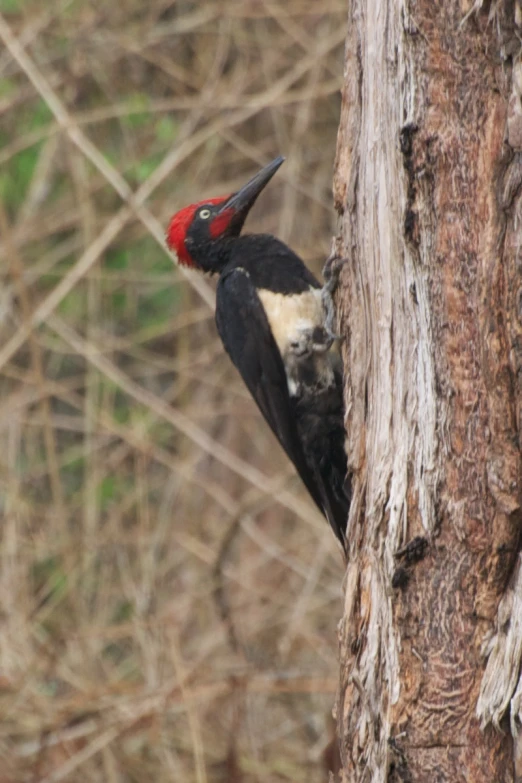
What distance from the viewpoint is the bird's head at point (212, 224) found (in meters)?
4.11

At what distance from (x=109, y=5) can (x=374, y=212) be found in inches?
168

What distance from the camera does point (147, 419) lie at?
6.28m

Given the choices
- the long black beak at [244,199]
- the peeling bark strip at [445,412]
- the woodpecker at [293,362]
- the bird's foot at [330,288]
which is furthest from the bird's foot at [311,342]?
the peeling bark strip at [445,412]

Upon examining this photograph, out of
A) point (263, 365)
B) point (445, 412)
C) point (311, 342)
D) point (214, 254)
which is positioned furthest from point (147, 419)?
point (445, 412)

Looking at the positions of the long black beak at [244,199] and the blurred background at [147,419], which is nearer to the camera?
the long black beak at [244,199]

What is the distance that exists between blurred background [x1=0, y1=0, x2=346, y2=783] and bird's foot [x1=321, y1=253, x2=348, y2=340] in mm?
1747

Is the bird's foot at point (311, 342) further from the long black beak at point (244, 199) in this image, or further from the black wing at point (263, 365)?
the long black beak at point (244, 199)

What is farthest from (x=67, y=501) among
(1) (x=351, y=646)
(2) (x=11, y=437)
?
(1) (x=351, y=646)

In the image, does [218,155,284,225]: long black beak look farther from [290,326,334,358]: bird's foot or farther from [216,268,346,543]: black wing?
[290,326,334,358]: bird's foot

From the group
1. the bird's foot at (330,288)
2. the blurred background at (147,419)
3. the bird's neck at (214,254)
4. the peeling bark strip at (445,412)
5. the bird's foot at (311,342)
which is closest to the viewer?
the peeling bark strip at (445,412)

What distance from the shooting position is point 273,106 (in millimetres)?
6254

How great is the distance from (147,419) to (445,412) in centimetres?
418

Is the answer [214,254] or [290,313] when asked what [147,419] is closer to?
[214,254]

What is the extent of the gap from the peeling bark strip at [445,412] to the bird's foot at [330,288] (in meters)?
0.50
